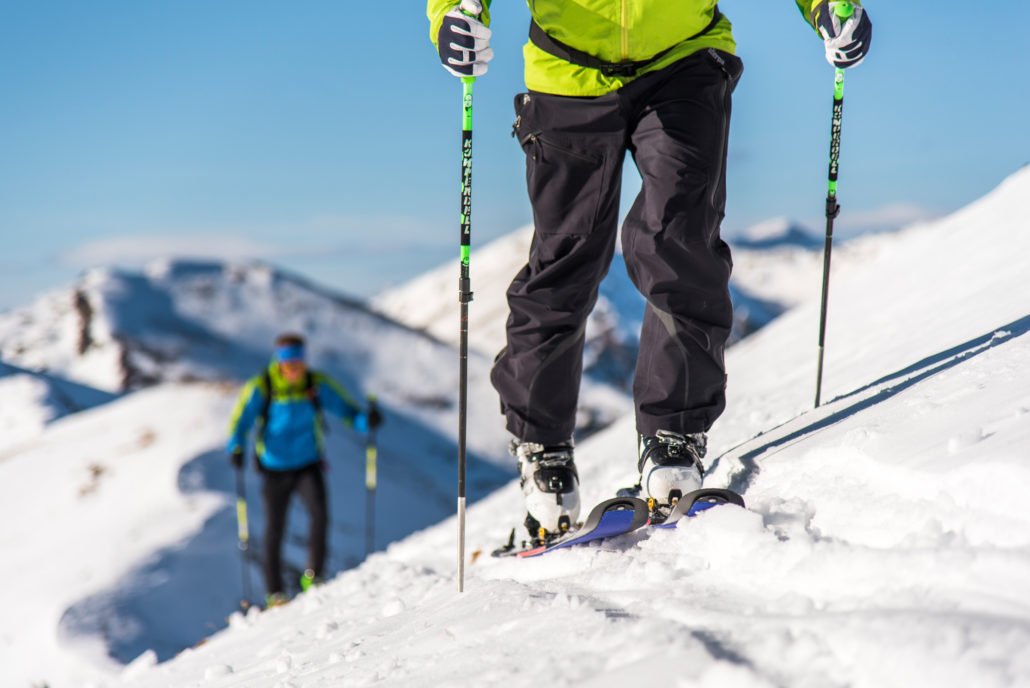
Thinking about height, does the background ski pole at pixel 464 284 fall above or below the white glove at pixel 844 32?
below

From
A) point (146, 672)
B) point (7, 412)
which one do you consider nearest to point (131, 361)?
point (7, 412)

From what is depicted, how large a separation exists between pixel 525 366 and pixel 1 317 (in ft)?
163

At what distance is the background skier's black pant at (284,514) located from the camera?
29.1 ft

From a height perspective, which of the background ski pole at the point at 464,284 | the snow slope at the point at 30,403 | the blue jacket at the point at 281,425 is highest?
the background ski pole at the point at 464,284

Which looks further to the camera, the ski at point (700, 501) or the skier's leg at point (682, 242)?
the skier's leg at point (682, 242)

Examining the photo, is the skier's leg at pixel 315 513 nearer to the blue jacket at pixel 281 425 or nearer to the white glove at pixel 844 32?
the blue jacket at pixel 281 425

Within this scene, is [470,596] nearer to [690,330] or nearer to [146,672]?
[690,330]

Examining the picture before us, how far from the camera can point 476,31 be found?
340 centimetres

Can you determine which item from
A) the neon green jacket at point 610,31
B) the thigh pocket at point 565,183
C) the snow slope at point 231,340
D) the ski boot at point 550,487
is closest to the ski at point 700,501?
the ski boot at point 550,487

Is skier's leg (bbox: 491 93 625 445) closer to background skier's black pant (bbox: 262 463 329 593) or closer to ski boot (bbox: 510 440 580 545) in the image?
ski boot (bbox: 510 440 580 545)

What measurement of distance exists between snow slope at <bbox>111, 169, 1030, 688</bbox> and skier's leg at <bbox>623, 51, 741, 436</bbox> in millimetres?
499

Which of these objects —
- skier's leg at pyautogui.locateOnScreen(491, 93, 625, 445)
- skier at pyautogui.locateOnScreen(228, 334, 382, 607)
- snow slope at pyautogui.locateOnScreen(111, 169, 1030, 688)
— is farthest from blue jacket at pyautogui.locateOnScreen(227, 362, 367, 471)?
skier's leg at pyautogui.locateOnScreen(491, 93, 625, 445)

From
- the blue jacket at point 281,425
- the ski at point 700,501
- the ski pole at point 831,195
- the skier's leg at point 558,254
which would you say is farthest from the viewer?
the blue jacket at point 281,425

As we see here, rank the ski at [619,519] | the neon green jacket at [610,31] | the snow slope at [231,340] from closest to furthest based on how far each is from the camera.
Result: 1. the ski at [619,519]
2. the neon green jacket at [610,31]
3. the snow slope at [231,340]
